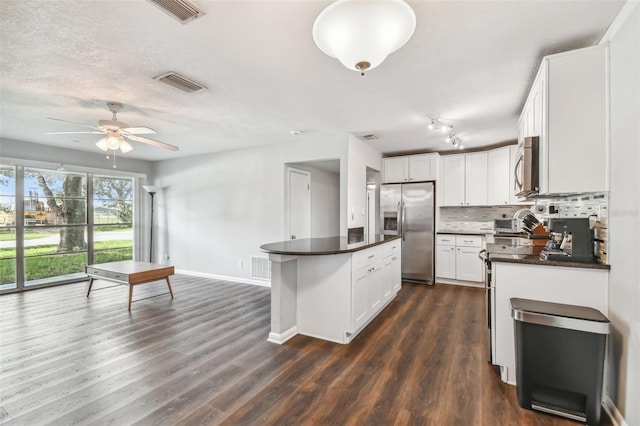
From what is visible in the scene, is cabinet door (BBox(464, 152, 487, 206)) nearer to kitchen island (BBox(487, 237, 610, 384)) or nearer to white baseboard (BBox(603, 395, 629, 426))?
kitchen island (BBox(487, 237, 610, 384))

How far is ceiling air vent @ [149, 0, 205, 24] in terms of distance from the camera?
1586 mm

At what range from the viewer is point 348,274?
2.80 m

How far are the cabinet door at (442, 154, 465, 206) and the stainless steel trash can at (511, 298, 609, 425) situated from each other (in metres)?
3.65

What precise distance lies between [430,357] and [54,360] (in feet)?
10.9

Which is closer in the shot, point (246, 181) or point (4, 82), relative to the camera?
point (4, 82)

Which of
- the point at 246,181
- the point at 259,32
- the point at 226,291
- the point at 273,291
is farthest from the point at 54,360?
the point at 246,181

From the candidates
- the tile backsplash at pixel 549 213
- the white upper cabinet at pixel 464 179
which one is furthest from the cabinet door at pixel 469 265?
the white upper cabinet at pixel 464 179

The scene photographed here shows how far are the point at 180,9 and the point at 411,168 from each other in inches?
181

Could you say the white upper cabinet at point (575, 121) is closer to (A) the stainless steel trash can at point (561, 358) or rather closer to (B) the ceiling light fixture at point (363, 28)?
(A) the stainless steel trash can at point (561, 358)

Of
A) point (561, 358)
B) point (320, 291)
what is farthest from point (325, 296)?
point (561, 358)

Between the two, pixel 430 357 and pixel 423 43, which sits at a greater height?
pixel 423 43

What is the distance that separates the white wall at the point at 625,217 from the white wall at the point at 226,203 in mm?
3004

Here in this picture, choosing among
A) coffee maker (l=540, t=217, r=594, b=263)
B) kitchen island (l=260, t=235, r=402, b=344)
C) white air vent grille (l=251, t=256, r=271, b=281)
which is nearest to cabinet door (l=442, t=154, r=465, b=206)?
kitchen island (l=260, t=235, r=402, b=344)

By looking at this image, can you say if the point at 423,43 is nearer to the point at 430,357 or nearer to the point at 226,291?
the point at 430,357
